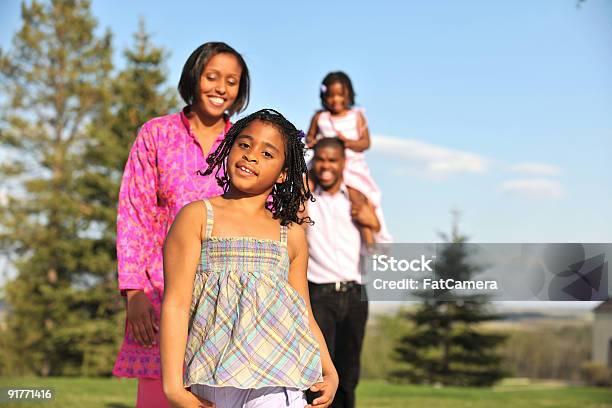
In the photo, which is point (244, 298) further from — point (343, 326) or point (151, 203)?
point (343, 326)

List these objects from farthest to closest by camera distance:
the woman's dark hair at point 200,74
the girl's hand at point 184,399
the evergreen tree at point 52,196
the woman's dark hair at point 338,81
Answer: the evergreen tree at point 52,196, the woman's dark hair at point 338,81, the woman's dark hair at point 200,74, the girl's hand at point 184,399

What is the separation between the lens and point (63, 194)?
90.9 ft

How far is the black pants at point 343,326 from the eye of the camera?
209 inches

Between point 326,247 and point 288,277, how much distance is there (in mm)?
2641

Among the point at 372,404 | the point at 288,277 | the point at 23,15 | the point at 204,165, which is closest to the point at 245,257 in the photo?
the point at 288,277

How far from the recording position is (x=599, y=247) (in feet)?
26.8

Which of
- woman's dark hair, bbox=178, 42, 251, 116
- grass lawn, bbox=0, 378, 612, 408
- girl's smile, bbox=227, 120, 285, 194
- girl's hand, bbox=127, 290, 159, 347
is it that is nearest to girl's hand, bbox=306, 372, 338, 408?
girl's smile, bbox=227, 120, 285, 194

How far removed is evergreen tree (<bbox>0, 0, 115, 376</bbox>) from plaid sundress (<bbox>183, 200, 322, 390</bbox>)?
25.4 m

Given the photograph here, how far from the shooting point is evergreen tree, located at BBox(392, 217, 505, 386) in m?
27.1

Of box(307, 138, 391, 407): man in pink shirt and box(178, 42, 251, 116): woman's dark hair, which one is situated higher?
box(178, 42, 251, 116): woman's dark hair

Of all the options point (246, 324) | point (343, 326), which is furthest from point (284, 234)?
point (343, 326)

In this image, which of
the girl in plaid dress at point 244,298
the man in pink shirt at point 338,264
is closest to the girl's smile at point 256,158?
the girl in plaid dress at point 244,298

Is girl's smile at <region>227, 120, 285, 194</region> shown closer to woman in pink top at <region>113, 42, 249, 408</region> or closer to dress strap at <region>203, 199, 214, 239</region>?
dress strap at <region>203, 199, 214, 239</region>

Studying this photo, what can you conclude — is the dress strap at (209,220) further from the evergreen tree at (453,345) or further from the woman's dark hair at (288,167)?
the evergreen tree at (453,345)
